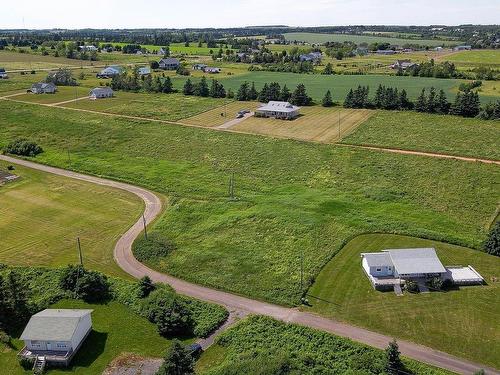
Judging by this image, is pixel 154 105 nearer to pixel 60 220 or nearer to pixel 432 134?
pixel 60 220

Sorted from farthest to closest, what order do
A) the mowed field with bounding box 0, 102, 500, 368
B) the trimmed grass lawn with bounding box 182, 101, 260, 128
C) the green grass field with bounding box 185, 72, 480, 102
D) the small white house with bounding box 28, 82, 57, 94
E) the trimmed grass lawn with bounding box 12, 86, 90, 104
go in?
1. the green grass field with bounding box 185, 72, 480, 102
2. the small white house with bounding box 28, 82, 57, 94
3. the trimmed grass lawn with bounding box 12, 86, 90, 104
4. the trimmed grass lawn with bounding box 182, 101, 260, 128
5. the mowed field with bounding box 0, 102, 500, 368

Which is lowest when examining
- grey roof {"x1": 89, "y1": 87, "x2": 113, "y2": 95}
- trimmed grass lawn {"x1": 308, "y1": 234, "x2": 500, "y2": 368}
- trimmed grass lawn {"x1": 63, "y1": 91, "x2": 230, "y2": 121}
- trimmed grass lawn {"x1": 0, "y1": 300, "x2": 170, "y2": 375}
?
trimmed grass lawn {"x1": 0, "y1": 300, "x2": 170, "y2": 375}

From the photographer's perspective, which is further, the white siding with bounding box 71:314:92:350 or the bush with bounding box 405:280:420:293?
the bush with bounding box 405:280:420:293

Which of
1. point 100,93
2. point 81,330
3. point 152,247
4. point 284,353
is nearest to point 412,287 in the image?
point 284,353

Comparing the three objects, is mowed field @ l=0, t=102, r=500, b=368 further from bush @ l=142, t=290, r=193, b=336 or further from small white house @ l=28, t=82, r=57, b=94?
small white house @ l=28, t=82, r=57, b=94

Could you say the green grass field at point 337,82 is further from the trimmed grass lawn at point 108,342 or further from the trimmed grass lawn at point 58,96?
the trimmed grass lawn at point 108,342

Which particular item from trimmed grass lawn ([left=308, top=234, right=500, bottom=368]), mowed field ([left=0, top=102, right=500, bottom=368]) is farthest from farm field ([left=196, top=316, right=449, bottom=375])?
mowed field ([left=0, top=102, right=500, bottom=368])
